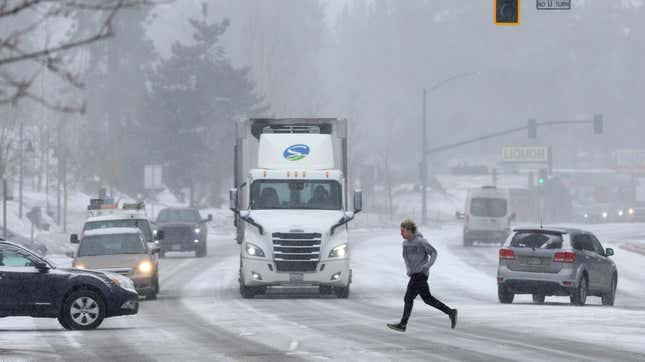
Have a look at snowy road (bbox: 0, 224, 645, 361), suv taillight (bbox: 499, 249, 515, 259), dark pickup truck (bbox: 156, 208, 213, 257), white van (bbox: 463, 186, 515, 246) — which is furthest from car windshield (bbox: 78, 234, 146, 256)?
white van (bbox: 463, 186, 515, 246)

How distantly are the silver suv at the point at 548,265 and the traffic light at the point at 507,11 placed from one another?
4586 mm

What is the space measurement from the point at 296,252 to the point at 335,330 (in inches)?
308

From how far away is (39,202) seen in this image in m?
76.7

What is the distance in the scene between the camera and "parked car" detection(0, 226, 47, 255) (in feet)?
153

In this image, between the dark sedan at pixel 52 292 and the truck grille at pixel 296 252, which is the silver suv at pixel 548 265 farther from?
the dark sedan at pixel 52 292

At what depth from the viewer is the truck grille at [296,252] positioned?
91.4ft

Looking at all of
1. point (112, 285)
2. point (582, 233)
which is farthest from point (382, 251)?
point (112, 285)

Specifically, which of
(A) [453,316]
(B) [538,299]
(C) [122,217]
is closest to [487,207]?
(C) [122,217]

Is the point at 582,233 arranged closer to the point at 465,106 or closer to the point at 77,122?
the point at 77,122

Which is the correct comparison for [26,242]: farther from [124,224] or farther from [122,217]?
[124,224]

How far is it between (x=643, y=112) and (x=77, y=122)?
7304 centimetres

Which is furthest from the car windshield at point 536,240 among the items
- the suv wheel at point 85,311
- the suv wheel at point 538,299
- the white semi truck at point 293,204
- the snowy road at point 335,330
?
the suv wheel at point 85,311

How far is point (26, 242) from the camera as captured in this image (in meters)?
49.6

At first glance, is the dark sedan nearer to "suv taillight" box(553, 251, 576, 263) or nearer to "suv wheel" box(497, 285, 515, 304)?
"suv wheel" box(497, 285, 515, 304)
